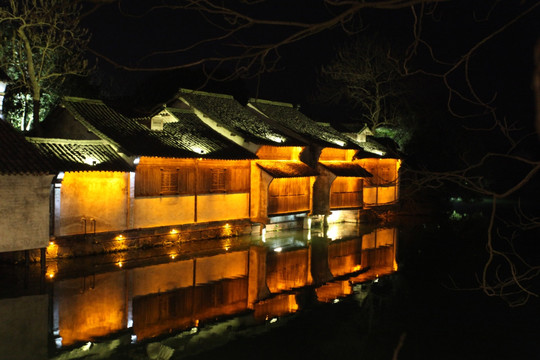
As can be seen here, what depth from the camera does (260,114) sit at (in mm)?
28812

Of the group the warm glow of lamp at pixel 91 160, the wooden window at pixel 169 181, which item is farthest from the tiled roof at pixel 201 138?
the warm glow of lamp at pixel 91 160

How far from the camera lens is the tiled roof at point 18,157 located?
546 inches

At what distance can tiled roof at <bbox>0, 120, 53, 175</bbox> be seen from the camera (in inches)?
546

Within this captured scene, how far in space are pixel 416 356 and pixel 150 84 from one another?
125ft

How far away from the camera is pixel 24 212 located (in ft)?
46.3

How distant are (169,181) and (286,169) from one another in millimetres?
6639

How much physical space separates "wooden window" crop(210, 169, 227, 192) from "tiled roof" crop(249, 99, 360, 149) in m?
6.48

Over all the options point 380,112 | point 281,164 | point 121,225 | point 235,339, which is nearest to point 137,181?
point 121,225

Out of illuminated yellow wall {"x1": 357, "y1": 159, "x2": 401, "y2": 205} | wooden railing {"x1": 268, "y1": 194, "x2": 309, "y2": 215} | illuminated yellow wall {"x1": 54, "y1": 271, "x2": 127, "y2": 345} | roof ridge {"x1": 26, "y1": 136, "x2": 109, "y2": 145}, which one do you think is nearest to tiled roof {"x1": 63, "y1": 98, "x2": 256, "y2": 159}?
roof ridge {"x1": 26, "y1": 136, "x2": 109, "y2": 145}

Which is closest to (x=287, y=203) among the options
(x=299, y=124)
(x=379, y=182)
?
(x=299, y=124)

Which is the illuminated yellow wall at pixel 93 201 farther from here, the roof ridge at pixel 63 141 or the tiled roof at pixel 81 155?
the roof ridge at pixel 63 141

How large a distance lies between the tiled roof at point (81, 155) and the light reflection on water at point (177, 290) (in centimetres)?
310

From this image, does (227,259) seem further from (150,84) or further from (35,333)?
(150,84)

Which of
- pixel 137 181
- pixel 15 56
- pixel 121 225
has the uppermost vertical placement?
pixel 15 56
